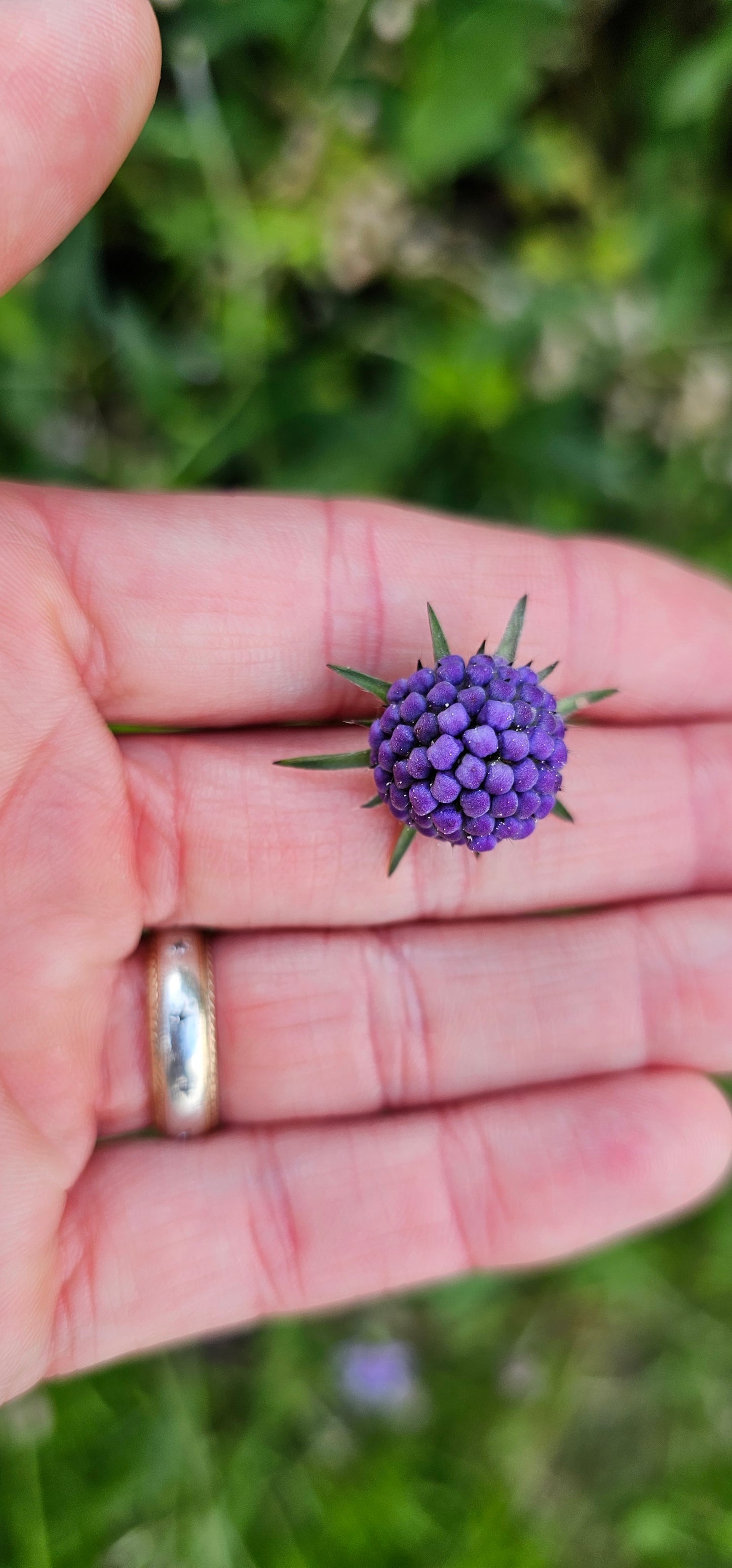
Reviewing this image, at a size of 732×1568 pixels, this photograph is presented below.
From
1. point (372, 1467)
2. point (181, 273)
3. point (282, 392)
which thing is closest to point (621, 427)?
point (282, 392)

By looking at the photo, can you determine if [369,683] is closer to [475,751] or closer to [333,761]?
[333,761]

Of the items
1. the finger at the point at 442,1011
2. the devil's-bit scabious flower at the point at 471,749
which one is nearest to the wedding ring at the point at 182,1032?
the finger at the point at 442,1011

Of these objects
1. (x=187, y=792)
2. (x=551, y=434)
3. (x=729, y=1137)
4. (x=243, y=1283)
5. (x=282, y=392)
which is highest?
(x=282, y=392)

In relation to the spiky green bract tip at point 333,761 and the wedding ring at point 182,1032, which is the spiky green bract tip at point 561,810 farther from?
the wedding ring at point 182,1032

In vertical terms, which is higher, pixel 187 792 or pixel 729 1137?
pixel 187 792

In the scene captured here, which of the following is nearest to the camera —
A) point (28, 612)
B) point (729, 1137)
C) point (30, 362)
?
point (28, 612)

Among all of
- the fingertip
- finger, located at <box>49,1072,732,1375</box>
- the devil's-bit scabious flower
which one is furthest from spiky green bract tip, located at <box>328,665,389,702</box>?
the fingertip

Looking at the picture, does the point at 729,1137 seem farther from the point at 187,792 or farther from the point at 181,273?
the point at 181,273
